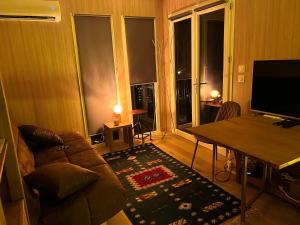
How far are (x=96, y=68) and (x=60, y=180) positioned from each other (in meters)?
2.46

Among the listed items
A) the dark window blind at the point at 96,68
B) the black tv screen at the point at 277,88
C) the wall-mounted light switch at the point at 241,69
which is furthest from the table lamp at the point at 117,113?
the black tv screen at the point at 277,88

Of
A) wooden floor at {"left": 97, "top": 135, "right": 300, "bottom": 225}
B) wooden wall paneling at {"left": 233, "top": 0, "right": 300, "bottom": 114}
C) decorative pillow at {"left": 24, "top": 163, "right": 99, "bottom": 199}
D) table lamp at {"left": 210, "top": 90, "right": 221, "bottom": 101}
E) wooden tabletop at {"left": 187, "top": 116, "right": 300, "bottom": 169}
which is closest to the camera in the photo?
wooden tabletop at {"left": 187, "top": 116, "right": 300, "bottom": 169}

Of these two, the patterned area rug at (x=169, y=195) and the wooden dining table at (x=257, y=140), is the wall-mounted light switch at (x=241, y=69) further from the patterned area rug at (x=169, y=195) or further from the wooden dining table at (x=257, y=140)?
the patterned area rug at (x=169, y=195)

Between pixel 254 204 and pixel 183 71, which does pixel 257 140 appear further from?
pixel 183 71

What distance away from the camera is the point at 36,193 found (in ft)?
5.73

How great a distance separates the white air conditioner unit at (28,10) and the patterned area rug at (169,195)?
2.10m

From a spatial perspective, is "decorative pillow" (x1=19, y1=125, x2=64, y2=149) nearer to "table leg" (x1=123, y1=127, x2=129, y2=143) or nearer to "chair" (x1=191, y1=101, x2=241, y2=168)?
"table leg" (x1=123, y1=127, x2=129, y2=143)

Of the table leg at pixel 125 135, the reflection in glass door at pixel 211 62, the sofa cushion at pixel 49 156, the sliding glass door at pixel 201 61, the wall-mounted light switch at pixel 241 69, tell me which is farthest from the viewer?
the table leg at pixel 125 135

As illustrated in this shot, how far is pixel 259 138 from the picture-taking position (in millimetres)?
1812

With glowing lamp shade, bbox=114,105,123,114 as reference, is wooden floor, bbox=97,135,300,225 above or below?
below

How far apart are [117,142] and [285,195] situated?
2.76 metres

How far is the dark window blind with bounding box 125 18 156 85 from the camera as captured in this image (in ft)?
12.8

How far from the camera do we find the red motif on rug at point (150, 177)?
270cm

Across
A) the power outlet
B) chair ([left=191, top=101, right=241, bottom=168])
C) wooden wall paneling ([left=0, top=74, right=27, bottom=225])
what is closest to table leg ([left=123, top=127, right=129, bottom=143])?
chair ([left=191, top=101, right=241, bottom=168])
